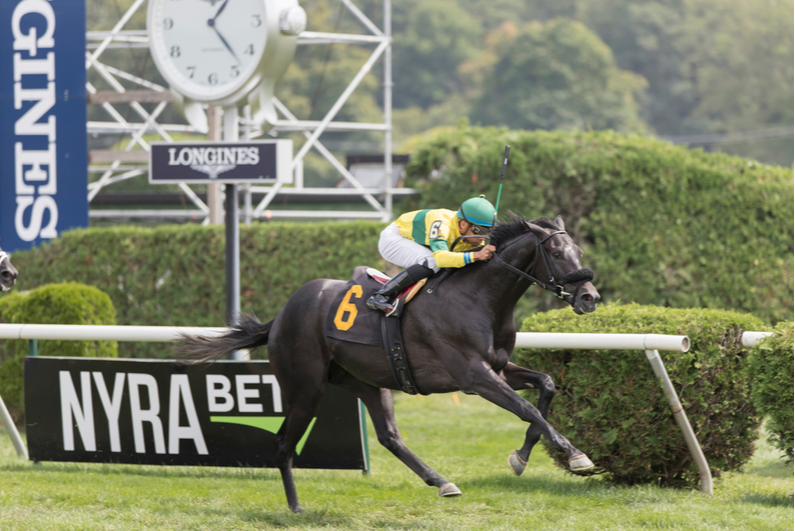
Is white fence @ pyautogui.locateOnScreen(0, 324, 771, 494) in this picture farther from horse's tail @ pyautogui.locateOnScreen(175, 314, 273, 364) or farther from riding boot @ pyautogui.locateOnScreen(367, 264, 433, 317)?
riding boot @ pyautogui.locateOnScreen(367, 264, 433, 317)

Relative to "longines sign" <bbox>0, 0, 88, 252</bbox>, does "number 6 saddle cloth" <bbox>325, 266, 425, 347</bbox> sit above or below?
below

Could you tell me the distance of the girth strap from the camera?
179 inches

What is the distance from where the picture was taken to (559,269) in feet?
14.0

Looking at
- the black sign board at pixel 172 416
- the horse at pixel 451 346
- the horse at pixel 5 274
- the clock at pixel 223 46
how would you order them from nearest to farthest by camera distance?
the horse at pixel 451 346 < the horse at pixel 5 274 < the black sign board at pixel 172 416 < the clock at pixel 223 46

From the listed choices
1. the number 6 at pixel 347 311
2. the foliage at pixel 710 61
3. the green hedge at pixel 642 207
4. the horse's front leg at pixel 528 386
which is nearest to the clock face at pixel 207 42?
the green hedge at pixel 642 207

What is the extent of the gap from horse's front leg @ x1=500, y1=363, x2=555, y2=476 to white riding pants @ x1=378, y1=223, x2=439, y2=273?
2.53ft

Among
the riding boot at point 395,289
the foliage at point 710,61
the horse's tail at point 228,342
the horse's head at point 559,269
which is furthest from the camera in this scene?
the foliage at point 710,61

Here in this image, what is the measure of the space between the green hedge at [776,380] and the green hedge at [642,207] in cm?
390

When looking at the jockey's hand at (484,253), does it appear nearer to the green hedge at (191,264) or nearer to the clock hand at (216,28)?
the clock hand at (216,28)

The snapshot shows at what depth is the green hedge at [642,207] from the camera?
28.7ft

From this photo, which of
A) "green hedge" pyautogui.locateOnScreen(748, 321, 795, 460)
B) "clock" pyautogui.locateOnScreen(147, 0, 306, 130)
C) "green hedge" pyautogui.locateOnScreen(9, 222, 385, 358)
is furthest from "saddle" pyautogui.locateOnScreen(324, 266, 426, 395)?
"green hedge" pyautogui.locateOnScreen(9, 222, 385, 358)

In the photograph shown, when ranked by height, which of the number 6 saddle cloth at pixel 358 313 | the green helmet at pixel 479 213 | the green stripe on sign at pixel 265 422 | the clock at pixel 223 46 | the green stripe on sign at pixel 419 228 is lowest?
the green stripe on sign at pixel 265 422

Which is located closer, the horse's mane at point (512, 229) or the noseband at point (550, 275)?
the noseband at point (550, 275)

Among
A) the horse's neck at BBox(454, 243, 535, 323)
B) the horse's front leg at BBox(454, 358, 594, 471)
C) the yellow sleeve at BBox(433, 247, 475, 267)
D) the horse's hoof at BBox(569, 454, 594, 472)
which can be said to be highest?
the yellow sleeve at BBox(433, 247, 475, 267)
